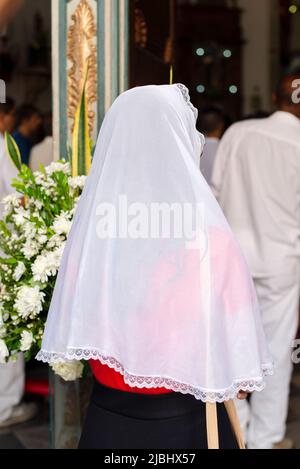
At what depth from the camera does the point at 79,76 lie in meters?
3.36

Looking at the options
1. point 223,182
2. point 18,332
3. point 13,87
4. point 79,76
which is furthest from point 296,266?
point 13,87

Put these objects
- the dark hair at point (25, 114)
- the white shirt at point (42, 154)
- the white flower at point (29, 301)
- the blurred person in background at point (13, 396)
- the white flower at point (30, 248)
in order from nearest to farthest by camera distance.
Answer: the white flower at point (29, 301)
the white flower at point (30, 248)
the blurred person in background at point (13, 396)
the white shirt at point (42, 154)
the dark hair at point (25, 114)

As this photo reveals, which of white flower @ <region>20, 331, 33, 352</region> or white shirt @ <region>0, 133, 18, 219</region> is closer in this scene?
white flower @ <region>20, 331, 33, 352</region>

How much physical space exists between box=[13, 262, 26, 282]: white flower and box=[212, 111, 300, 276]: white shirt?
5.56 feet

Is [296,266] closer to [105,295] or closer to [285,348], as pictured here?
[285,348]

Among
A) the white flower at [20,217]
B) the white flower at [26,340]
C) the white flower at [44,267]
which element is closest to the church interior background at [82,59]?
the white flower at [20,217]

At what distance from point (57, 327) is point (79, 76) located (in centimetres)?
145

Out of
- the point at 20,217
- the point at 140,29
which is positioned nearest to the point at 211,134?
the point at 140,29

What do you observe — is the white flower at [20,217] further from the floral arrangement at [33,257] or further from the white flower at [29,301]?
the white flower at [29,301]

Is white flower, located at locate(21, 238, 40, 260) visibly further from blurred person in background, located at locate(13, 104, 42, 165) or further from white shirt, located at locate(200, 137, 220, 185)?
blurred person in background, located at locate(13, 104, 42, 165)

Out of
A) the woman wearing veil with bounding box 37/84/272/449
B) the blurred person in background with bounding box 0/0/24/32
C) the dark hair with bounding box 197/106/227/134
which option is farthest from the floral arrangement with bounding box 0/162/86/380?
the dark hair with bounding box 197/106/227/134

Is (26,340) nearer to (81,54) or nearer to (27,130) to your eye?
(81,54)

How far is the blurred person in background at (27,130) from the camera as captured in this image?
5.86 m

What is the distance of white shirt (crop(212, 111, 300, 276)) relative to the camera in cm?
405
